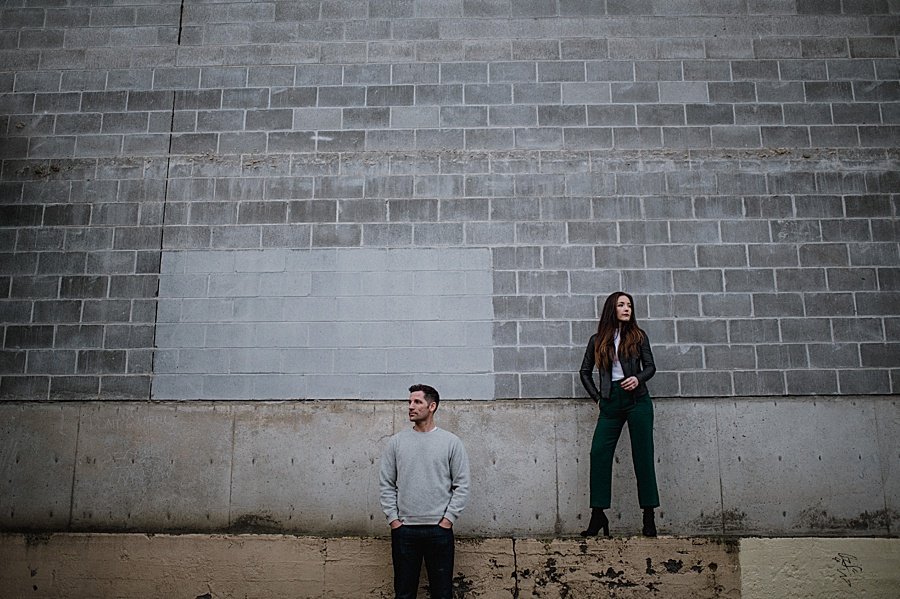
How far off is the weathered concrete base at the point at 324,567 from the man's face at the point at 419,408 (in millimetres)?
1156

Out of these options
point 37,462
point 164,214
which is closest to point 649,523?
point 164,214

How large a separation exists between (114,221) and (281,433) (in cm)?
266

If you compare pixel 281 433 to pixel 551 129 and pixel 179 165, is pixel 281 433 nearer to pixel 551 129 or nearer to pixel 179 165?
pixel 179 165

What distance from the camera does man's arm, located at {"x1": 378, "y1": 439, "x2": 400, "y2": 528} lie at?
5395 mm

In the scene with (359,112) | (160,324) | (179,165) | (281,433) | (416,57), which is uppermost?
(416,57)

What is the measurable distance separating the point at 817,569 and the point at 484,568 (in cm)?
249

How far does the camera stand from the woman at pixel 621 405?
6020 millimetres

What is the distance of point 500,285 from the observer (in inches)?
281

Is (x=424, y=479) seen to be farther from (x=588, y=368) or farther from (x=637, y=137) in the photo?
(x=637, y=137)

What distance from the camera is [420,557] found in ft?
17.7

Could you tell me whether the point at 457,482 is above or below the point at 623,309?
below

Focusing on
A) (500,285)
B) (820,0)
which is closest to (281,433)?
(500,285)

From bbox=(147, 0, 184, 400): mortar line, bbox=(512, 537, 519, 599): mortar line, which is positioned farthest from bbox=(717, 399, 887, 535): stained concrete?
bbox=(147, 0, 184, 400): mortar line

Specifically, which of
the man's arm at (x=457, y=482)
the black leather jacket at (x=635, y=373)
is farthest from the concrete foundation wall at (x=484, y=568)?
the black leather jacket at (x=635, y=373)
